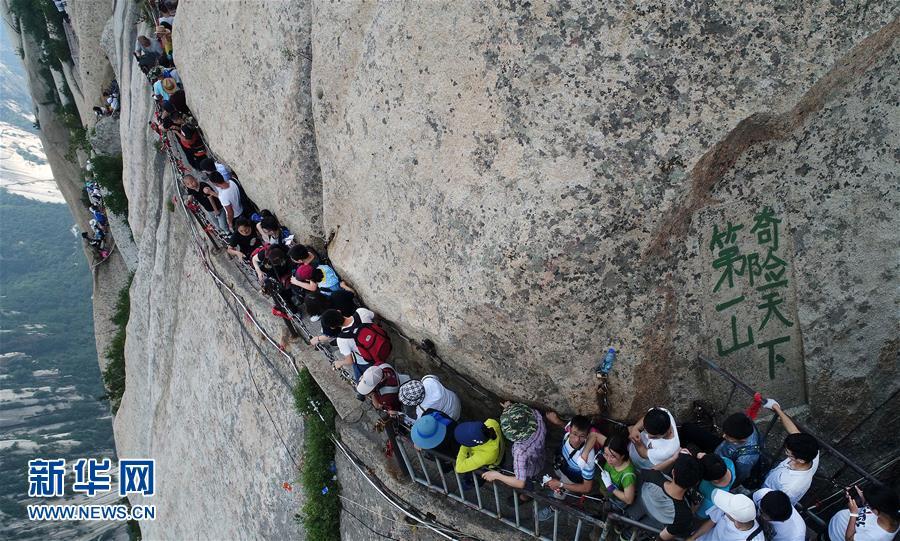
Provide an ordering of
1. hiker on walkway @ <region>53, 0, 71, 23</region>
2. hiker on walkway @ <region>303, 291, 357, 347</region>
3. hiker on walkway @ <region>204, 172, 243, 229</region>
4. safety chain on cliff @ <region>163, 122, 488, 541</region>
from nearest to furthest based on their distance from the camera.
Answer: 1. safety chain on cliff @ <region>163, 122, 488, 541</region>
2. hiker on walkway @ <region>303, 291, 357, 347</region>
3. hiker on walkway @ <region>204, 172, 243, 229</region>
4. hiker on walkway @ <region>53, 0, 71, 23</region>

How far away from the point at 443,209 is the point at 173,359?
904cm

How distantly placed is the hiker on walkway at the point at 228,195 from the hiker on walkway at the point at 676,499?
749 cm

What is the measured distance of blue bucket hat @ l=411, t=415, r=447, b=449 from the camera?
5043 millimetres

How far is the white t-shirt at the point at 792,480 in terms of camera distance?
4.01m

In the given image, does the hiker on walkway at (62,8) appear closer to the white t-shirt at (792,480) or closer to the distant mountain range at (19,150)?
the white t-shirt at (792,480)

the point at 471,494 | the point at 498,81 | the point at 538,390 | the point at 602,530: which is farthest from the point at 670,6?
the point at 471,494

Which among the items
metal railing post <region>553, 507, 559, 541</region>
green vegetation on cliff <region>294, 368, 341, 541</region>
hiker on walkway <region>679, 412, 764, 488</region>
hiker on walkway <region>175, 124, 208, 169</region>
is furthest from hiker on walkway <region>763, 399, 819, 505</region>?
hiker on walkway <region>175, 124, 208, 169</region>

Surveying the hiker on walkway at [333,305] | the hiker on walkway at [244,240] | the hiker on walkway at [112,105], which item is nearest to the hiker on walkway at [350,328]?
the hiker on walkway at [333,305]

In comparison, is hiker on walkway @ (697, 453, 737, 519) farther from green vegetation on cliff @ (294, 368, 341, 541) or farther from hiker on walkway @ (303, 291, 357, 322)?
green vegetation on cliff @ (294, 368, 341, 541)

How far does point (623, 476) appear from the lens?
434cm

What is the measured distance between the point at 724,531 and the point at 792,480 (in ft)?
2.26

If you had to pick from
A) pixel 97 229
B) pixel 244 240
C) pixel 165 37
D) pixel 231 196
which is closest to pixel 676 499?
pixel 244 240

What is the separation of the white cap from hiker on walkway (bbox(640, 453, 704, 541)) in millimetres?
190

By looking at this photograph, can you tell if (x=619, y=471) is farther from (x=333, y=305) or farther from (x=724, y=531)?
(x=333, y=305)
